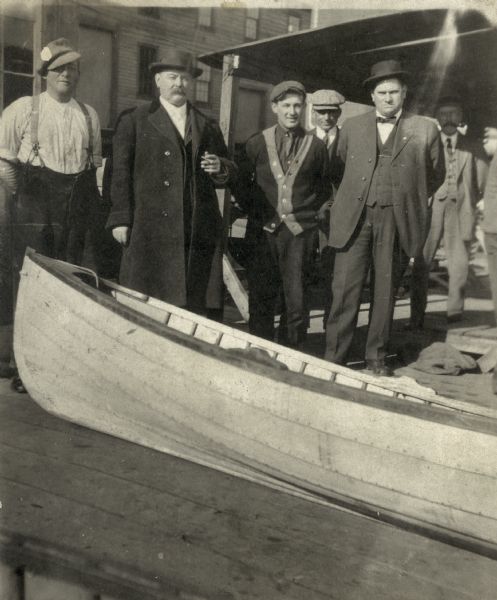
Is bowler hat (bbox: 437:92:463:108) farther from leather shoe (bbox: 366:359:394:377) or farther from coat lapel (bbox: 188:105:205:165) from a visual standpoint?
coat lapel (bbox: 188:105:205:165)

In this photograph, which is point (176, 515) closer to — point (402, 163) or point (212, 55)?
point (402, 163)

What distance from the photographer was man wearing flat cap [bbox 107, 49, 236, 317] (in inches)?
149

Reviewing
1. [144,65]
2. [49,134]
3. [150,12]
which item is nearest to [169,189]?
[49,134]

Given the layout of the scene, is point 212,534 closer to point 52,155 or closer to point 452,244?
point 52,155

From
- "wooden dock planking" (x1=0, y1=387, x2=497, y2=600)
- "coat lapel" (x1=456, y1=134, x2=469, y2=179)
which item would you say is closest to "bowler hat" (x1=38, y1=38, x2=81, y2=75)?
"wooden dock planking" (x1=0, y1=387, x2=497, y2=600)

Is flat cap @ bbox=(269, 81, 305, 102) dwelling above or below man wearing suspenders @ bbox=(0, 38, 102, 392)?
above

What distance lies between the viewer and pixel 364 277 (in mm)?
4355

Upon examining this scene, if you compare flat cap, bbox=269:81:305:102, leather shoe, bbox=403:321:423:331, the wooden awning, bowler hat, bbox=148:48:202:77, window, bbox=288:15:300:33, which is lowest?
leather shoe, bbox=403:321:423:331

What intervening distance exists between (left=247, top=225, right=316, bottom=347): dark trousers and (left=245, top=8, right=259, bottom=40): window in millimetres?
13232

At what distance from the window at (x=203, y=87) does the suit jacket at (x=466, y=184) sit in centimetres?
986

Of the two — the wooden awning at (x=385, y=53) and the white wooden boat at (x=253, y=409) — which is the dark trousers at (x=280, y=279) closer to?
the white wooden boat at (x=253, y=409)

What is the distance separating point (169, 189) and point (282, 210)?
2.50 ft

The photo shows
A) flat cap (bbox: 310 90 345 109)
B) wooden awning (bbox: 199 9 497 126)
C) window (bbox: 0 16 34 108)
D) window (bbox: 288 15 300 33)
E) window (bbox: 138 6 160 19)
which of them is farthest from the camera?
window (bbox: 288 15 300 33)

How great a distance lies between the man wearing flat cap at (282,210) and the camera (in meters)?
4.25
